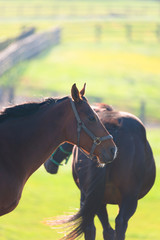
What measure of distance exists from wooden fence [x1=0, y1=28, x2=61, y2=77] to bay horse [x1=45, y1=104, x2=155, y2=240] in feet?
55.3

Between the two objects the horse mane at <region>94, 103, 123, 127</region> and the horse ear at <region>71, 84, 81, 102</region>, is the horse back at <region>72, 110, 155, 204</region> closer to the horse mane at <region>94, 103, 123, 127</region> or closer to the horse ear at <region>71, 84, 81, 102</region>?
the horse mane at <region>94, 103, 123, 127</region>

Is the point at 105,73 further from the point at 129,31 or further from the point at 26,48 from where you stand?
the point at 129,31

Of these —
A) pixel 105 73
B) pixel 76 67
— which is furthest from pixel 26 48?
pixel 105 73

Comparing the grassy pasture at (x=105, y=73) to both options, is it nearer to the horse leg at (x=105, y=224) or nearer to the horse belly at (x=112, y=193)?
the horse leg at (x=105, y=224)

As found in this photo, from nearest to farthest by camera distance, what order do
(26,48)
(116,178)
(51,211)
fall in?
(116,178)
(51,211)
(26,48)

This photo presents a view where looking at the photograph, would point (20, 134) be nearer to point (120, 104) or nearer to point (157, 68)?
point (120, 104)

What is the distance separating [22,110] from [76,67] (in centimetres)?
3070

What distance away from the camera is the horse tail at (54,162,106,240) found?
736cm

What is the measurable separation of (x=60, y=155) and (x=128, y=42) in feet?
134

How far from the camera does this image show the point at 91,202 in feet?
24.2

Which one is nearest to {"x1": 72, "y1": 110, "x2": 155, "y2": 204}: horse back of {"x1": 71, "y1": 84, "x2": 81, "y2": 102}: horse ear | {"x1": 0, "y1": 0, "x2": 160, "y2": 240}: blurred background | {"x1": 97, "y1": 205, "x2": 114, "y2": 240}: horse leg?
{"x1": 97, "y1": 205, "x2": 114, "y2": 240}: horse leg

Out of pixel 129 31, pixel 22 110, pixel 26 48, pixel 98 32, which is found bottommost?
pixel 22 110

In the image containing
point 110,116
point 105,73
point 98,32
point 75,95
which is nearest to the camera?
point 75,95

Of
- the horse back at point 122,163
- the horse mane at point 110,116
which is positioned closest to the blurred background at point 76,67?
the horse mane at point 110,116
